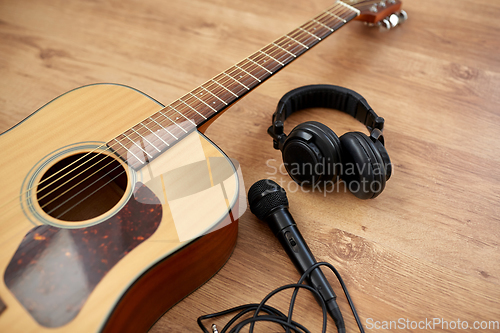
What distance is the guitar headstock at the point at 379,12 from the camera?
1.18 metres

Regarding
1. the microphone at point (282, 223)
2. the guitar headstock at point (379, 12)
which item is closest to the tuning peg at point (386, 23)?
the guitar headstock at point (379, 12)

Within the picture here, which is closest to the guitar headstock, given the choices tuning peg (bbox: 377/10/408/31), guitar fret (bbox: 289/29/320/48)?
tuning peg (bbox: 377/10/408/31)

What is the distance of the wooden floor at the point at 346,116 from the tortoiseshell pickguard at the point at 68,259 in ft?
0.70

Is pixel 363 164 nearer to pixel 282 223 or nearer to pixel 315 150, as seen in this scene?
pixel 315 150

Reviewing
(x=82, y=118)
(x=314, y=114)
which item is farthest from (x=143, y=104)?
(x=314, y=114)

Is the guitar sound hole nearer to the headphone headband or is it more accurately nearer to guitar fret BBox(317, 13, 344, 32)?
the headphone headband

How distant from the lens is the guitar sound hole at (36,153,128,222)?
2.40 feet

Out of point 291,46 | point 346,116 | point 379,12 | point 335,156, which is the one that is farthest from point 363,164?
point 379,12

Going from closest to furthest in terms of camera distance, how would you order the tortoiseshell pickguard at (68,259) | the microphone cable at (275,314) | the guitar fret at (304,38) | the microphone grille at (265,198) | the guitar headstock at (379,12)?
the tortoiseshell pickguard at (68,259) → the microphone cable at (275,314) → the microphone grille at (265,198) → the guitar fret at (304,38) → the guitar headstock at (379,12)

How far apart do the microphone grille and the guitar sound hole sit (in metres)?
0.27

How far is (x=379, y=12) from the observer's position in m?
1.19

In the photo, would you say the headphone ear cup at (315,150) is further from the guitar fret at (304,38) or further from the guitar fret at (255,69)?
the guitar fret at (304,38)

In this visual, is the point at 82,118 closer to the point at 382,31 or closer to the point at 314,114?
the point at 314,114

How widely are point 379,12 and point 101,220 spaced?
1.05 meters
